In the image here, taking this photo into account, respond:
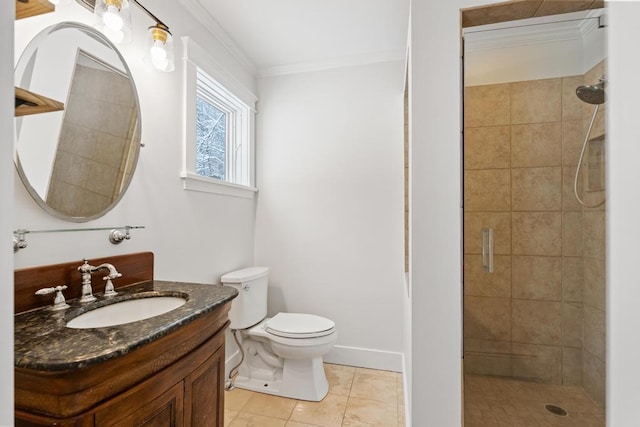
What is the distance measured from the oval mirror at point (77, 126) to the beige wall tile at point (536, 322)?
2051 millimetres

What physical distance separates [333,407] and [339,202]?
1.40 meters

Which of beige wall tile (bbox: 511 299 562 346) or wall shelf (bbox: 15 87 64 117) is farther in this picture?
beige wall tile (bbox: 511 299 562 346)

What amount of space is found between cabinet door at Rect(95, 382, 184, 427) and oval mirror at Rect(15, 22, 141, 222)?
725 millimetres

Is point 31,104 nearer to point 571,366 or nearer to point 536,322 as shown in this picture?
point 536,322

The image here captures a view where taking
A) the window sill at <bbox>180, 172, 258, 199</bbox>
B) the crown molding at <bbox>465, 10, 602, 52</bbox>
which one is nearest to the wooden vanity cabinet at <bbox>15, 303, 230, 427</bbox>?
the window sill at <bbox>180, 172, 258, 199</bbox>

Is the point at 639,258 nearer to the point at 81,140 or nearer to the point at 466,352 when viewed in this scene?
the point at 466,352

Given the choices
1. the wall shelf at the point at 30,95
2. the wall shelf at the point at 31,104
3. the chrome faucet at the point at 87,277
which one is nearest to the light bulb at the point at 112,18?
the wall shelf at the point at 30,95

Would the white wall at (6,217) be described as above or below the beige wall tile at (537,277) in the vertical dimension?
→ above

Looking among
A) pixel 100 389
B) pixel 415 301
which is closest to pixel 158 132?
pixel 100 389

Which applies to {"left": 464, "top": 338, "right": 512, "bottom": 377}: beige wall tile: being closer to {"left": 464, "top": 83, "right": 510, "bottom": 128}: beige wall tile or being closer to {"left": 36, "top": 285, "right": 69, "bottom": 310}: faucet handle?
{"left": 464, "top": 83, "right": 510, "bottom": 128}: beige wall tile

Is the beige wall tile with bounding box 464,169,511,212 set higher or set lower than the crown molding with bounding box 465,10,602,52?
lower

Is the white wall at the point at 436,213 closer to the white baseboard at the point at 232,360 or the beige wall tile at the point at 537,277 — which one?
the beige wall tile at the point at 537,277

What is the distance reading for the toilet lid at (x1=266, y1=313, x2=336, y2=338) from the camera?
1.83 metres

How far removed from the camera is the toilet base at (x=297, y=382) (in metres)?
1.88
